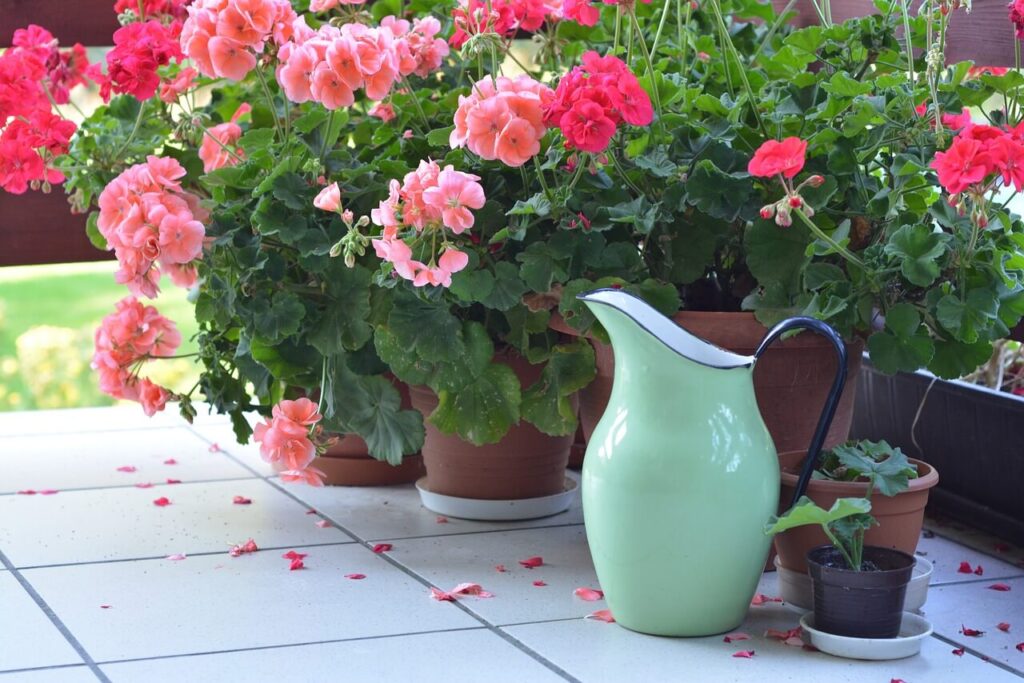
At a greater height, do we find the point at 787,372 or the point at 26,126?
the point at 26,126

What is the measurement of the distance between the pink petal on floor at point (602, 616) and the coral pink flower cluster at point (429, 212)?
43 centimetres

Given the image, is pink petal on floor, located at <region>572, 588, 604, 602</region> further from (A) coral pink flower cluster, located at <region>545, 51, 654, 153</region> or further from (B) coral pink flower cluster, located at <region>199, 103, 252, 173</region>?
(B) coral pink flower cluster, located at <region>199, 103, 252, 173</region>

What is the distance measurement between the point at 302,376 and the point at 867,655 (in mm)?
927

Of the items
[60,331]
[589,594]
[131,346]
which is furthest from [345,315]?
[60,331]

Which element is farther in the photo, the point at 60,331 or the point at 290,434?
the point at 60,331

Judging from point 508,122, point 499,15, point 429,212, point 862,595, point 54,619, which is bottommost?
point 54,619

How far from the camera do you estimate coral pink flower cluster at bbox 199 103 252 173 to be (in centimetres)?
215

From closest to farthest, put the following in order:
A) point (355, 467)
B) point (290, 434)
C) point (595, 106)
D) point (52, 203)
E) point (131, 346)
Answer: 1. point (595, 106)
2. point (290, 434)
3. point (131, 346)
4. point (355, 467)
5. point (52, 203)

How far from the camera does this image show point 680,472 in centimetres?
154

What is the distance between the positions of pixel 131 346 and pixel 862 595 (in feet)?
3.90

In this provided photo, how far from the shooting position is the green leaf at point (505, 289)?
5.88 feet

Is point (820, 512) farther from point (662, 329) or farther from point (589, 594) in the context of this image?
point (589, 594)

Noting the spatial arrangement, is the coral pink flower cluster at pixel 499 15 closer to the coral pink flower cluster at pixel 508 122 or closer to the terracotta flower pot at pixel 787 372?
the coral pink flower cluster at pixel 508 122

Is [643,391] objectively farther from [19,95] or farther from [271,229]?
[19,95]
